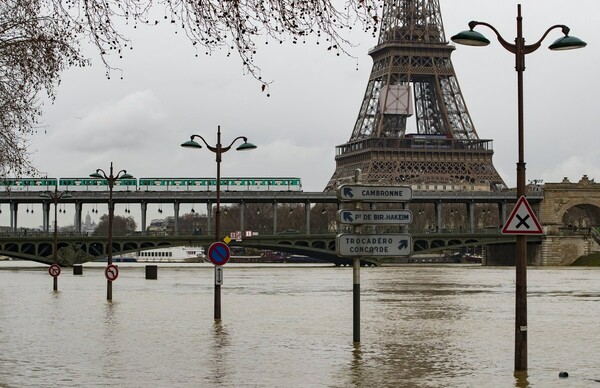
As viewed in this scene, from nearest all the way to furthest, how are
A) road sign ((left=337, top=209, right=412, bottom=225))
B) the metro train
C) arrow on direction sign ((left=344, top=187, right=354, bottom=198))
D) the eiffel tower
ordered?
road sign ((left=337, top=209, right=412, bottom=225))
arrow on direction sign ((left=344, top=187, right=354, bottom=198))
the metro train
the eiffel tower

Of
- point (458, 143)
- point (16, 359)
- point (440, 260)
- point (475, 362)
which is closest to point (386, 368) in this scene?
point (475, 362)

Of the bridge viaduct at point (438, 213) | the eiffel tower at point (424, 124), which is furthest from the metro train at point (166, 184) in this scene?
the eiffel tower at point (424, 124)

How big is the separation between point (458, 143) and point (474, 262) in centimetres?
2051

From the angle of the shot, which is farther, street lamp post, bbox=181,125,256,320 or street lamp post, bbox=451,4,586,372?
street lamp post, bbox=181,125,256,320

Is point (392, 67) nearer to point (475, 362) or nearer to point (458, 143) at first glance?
point (458, 143)

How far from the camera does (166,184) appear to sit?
14362cm

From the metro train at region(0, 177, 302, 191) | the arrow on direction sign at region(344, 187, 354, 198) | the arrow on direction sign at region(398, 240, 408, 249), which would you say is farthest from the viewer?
the metro train at region(0, 177, 302, 191)

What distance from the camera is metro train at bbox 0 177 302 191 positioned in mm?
140000

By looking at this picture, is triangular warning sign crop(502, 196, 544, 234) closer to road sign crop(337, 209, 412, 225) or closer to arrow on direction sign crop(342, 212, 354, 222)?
road sign crop(337, 209, 412, 225)

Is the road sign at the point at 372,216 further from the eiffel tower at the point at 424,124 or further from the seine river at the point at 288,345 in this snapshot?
the eiffel tower at the point at 424,124

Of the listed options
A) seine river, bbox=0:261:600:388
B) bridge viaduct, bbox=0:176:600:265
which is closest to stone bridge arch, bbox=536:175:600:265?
bridge viaduct, bbox=0:176:600:265

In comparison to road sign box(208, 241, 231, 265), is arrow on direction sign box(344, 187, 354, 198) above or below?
above

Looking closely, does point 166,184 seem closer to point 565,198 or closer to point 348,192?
point 565,198

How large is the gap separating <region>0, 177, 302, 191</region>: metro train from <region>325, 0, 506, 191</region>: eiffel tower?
30653mm
